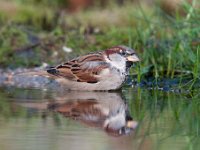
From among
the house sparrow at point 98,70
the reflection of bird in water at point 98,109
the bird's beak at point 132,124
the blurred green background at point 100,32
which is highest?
the blurred green background at point 100,32

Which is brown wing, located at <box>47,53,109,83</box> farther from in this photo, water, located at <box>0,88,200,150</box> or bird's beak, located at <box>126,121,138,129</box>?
bird's beak, located at <box>126,121,138,129</box>

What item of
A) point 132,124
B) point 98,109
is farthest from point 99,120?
point 98,109

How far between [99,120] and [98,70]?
250cm

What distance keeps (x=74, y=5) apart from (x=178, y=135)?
33.5ft

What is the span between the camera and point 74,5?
1549 centimetres

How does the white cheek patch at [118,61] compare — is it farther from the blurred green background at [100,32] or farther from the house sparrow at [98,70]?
the blurred green background at [100,32]

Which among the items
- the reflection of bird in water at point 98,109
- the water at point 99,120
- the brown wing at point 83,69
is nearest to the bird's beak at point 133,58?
the brown wing at point 83,69

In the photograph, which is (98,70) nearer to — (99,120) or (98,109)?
(98,109)

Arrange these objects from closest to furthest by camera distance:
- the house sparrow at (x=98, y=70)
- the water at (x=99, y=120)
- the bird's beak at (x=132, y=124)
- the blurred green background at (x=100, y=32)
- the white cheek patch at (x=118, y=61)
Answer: the water at (x=99, y=120) → the bird's beak at (x=132, y=124) → the house sparrow at (x=98, y=70) → the white cheek patch at (x=118, y=61) → the blurred green background at (x=100, y=32)

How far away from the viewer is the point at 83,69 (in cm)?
881

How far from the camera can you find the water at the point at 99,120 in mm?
5141

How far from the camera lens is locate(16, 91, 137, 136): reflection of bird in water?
5934mm

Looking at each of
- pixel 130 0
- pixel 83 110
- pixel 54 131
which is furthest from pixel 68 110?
pixel 130 0

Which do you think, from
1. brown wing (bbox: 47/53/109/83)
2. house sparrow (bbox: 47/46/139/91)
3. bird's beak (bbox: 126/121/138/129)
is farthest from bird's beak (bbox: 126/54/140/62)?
bird's beak (bbox: 126/121/138/129)
